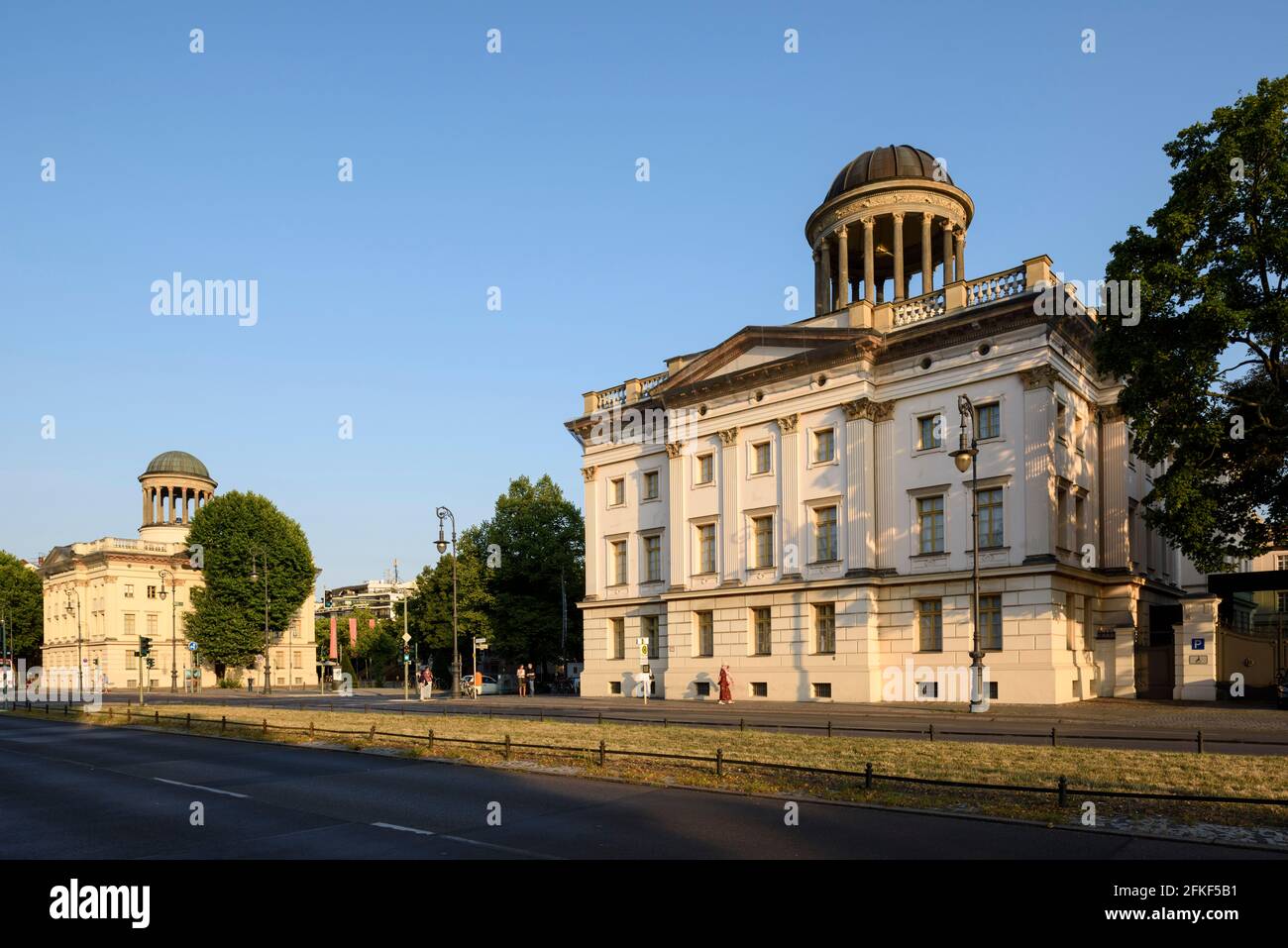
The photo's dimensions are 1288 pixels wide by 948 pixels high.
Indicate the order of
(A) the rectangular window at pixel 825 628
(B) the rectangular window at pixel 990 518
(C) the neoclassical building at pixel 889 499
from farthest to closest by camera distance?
(A) the rectangular window at pixel 825 628 → (B) the rectangular window at pixel 990 518 → (C) the neoclassical building at pixel 889 499

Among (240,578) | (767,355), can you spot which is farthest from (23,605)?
(767,355)

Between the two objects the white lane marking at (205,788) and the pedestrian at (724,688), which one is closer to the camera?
the white lane marking at (205,788)

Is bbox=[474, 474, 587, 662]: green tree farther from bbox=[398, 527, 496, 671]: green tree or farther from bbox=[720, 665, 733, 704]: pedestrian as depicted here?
bbox=[720, 665, 733, 704]: pedestrian

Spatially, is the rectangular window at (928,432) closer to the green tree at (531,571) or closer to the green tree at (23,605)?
the green tree at (531,571)

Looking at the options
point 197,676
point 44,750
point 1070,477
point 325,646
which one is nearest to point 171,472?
point 197,676

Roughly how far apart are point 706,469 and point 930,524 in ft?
39.8

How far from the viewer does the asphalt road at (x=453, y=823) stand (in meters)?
10.1

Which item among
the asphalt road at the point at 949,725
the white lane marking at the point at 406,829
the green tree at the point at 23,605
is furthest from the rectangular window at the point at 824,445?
the green tree at the point at 23,605

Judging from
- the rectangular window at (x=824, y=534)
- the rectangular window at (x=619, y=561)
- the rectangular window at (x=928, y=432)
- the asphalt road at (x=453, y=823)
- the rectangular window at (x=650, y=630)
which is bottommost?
the rectangular window at (x=650, y=630)

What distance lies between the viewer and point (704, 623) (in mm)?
46312

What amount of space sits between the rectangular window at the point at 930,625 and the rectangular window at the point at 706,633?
406 inches

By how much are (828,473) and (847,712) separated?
1234cm

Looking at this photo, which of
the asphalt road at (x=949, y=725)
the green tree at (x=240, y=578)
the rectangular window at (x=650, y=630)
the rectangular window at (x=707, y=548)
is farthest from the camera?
the green tree at (x=240, y=578)

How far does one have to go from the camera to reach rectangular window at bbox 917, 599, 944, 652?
3800cm
